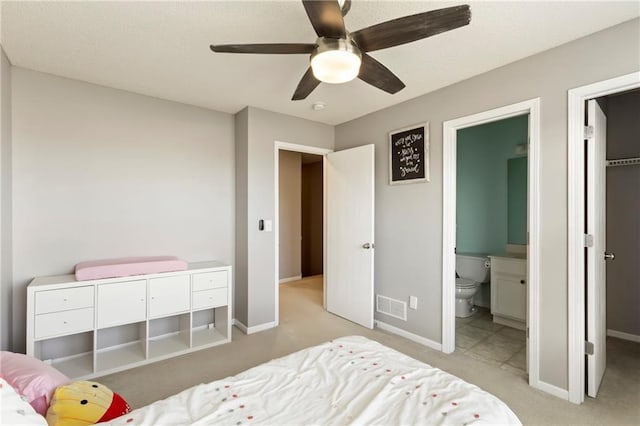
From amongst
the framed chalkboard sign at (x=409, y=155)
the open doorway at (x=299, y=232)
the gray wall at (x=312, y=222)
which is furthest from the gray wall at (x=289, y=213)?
the framed chalkboard sign at (x=409, y=155)

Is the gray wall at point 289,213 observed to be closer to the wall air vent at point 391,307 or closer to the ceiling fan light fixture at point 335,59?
the wall air vent at point 391,307

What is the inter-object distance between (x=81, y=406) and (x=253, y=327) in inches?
82.1

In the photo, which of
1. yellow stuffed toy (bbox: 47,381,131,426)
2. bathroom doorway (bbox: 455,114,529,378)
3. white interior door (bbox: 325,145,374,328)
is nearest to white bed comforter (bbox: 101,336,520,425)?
yellow stuffed toy (bbox: 47,381,131,426)

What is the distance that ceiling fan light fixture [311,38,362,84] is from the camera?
1.43 meters

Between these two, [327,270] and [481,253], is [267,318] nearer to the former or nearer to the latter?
[327,270]

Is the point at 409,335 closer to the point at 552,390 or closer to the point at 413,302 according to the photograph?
the point at 413,302

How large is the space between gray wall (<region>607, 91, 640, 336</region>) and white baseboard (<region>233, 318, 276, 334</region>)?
12.1 ft

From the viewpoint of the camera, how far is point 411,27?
4.59ft

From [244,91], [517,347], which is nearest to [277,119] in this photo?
[244,91]

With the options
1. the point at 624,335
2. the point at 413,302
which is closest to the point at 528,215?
the point at 413,302

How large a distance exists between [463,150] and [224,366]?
155 inches

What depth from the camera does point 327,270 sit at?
13.2 feet

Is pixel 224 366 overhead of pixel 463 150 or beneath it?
beneath

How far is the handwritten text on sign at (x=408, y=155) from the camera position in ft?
9.93
